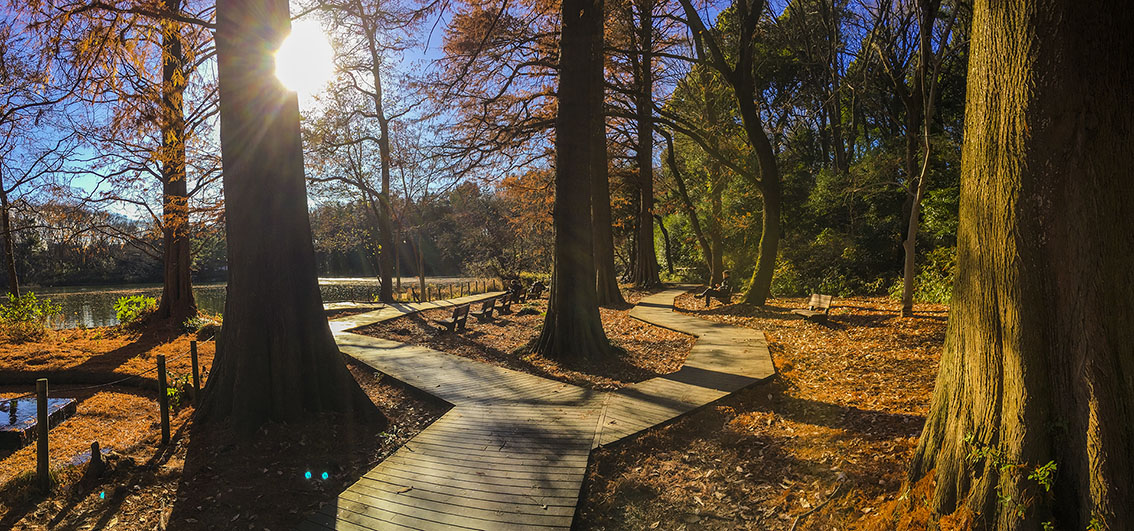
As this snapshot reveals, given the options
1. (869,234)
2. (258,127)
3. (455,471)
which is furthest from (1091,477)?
(869,234)

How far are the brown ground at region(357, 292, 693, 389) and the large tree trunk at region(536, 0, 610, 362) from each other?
491mm

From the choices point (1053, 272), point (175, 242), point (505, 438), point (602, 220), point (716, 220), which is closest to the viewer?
point (1053, 272)

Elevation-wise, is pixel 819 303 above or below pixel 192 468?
above

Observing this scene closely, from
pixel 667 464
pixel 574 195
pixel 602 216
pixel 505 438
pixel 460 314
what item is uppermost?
pixel 602 216

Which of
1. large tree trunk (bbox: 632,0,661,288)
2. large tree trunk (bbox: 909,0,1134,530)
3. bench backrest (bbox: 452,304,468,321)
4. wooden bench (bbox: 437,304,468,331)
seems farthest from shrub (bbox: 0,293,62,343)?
large tree trunk (bbox: 909,0,1134,530)

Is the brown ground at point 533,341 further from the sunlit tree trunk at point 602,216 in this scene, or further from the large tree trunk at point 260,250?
the large tree trunk at point 260,250

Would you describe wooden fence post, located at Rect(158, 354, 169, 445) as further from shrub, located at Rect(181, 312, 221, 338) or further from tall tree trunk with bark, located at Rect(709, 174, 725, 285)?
tall tree trunk with bark, located at Rect(709, 174, 725, 285)

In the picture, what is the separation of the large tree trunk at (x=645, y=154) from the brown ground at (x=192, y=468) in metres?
11.6

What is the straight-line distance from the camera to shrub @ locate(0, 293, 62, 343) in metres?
11.4

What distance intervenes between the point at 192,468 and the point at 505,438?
8.83ft

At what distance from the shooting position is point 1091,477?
2.28 metres

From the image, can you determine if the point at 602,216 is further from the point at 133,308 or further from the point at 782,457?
the point at 133,308

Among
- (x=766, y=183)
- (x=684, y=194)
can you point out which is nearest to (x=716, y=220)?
(x=684, y=194)

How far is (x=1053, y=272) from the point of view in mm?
2412
